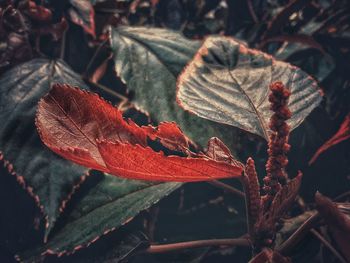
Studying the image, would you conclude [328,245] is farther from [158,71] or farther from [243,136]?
[158,71]

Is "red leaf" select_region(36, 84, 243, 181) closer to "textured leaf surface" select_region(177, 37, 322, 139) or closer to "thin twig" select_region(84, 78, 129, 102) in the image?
"textured leaf surface" select_region(177, 37, 322, 139)

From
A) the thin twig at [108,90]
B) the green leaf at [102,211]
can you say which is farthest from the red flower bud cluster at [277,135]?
the thin twig at [108,90]

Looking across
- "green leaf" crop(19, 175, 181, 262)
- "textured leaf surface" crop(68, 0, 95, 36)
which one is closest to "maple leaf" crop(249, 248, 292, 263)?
"green leaf" crop(19, 175, 181, 262)

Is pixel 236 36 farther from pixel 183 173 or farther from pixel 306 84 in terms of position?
pixel 183 173

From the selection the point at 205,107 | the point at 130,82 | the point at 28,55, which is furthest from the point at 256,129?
the point at 28,55

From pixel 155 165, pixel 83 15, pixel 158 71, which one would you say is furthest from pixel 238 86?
pixel 83 15

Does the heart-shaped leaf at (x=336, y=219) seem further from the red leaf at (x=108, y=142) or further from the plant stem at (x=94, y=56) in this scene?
the plant stem at (x=94, y=56)
